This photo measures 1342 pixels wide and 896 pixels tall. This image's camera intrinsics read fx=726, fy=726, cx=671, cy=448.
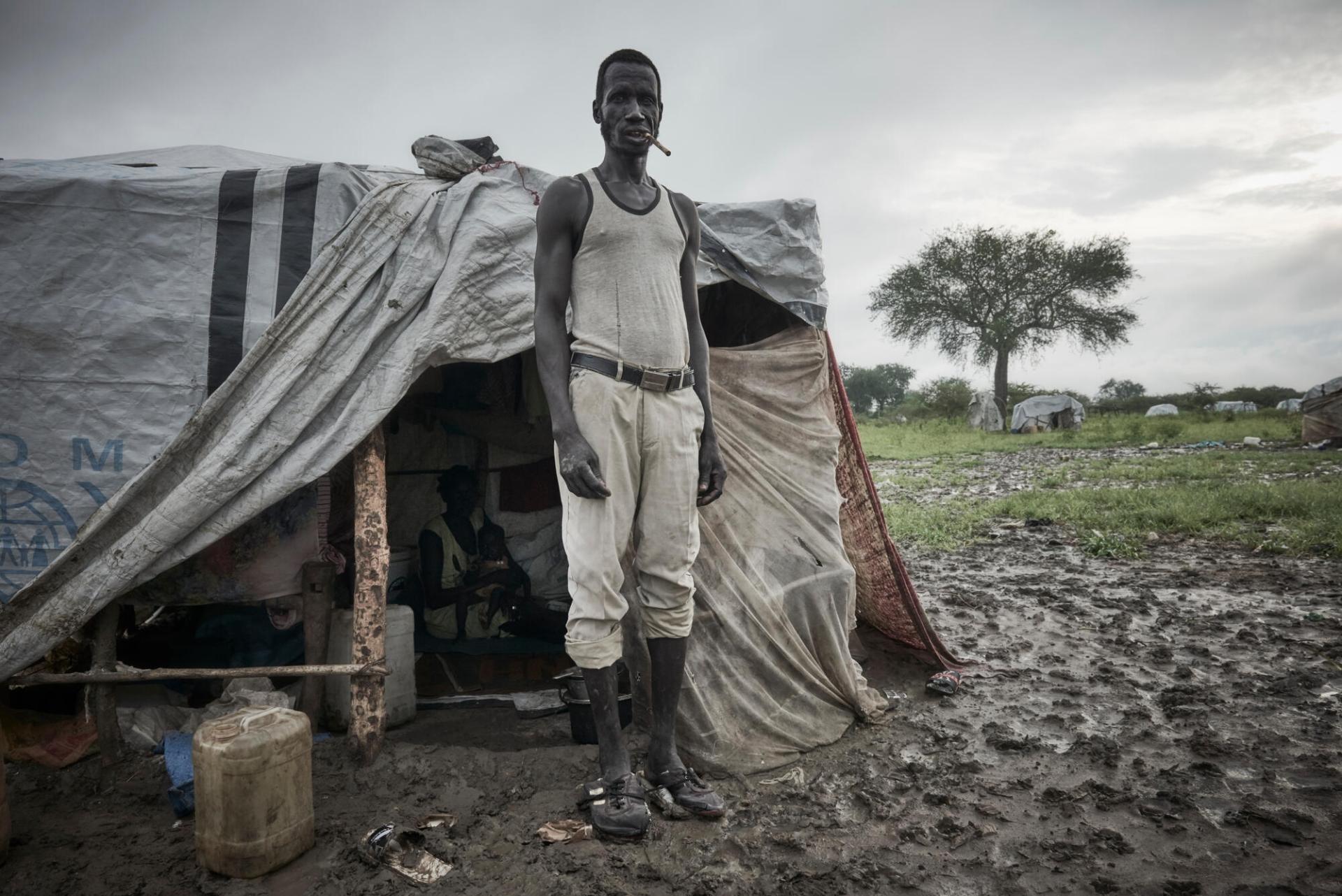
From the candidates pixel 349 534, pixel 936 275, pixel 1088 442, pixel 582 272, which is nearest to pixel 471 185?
pixel 582 272

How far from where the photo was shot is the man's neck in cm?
237

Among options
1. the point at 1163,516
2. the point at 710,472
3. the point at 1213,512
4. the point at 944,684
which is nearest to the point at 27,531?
the point at 710,472

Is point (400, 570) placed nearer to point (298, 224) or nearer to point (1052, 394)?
point (298, 224)

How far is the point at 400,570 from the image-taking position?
156 inches

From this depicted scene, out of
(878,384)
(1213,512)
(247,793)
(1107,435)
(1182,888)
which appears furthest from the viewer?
(878,384)

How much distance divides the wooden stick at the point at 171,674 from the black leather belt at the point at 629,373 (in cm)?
143

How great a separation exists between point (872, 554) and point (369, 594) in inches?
92.6

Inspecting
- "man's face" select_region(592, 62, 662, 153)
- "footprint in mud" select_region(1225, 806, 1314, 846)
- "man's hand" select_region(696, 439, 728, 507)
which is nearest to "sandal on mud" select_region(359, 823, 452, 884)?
"man's hand" select_region(696, 439, 728, 507)

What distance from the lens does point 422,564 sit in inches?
158

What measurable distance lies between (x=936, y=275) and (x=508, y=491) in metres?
25.1

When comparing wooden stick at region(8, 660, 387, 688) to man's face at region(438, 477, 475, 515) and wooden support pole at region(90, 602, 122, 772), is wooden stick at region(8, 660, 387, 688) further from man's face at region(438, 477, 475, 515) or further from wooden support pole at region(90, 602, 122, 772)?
man's face at region(438, 477, 475, 515)

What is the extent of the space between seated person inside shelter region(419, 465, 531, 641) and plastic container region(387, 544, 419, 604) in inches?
3.0

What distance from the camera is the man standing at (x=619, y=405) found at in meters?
2.24

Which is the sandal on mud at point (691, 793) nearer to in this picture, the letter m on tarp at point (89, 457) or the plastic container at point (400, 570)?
the plastic container at point (400, 570)
